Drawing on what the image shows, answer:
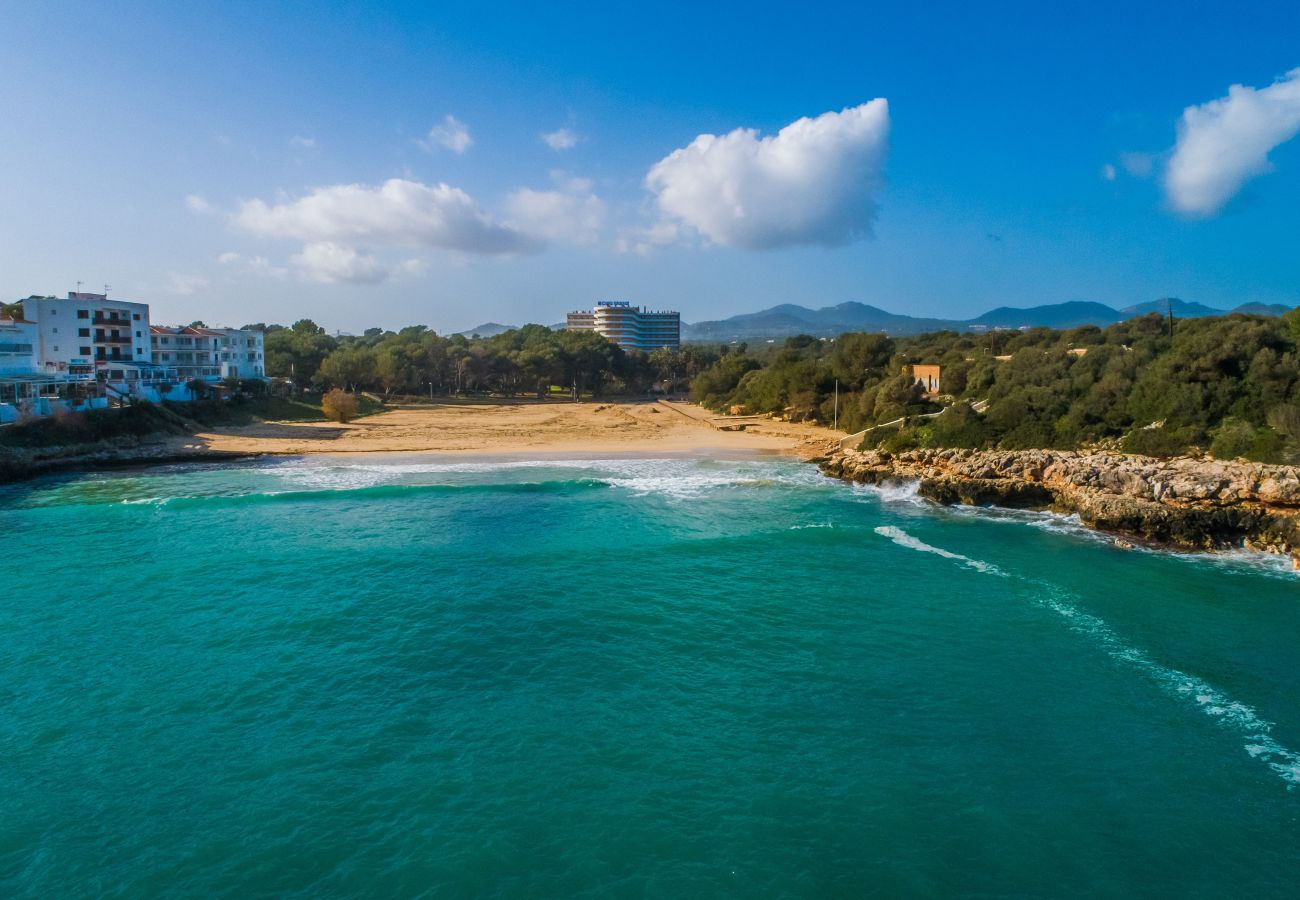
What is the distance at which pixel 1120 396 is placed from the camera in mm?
34969

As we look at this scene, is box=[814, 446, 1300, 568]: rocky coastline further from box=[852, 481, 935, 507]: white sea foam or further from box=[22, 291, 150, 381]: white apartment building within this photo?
box=[22, 291, 150, 381]: white apartment building

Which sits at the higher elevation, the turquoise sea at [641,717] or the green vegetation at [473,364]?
the green vegetation at [473,364]

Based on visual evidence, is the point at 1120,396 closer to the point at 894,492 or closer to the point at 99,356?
the point at 894,492

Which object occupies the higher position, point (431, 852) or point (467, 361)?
point (467, 361)

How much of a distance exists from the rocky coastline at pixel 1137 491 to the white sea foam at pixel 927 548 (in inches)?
243

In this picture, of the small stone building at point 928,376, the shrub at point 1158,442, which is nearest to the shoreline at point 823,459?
the shrub at point 1158,442

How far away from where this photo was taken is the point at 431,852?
9.89 m

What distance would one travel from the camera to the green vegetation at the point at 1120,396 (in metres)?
30.5

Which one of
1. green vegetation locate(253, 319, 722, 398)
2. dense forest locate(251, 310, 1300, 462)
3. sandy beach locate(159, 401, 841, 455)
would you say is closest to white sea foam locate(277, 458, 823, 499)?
sandy beach locate(159, 401, 841, 455)

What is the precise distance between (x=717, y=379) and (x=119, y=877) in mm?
69298

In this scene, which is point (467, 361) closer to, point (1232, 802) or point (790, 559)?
point (790, 559)

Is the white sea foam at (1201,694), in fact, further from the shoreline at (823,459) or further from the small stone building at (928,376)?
the small stone building at (928,376)

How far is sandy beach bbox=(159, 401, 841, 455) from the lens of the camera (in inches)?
1779

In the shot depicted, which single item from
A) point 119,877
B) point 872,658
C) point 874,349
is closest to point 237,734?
point 119,877
